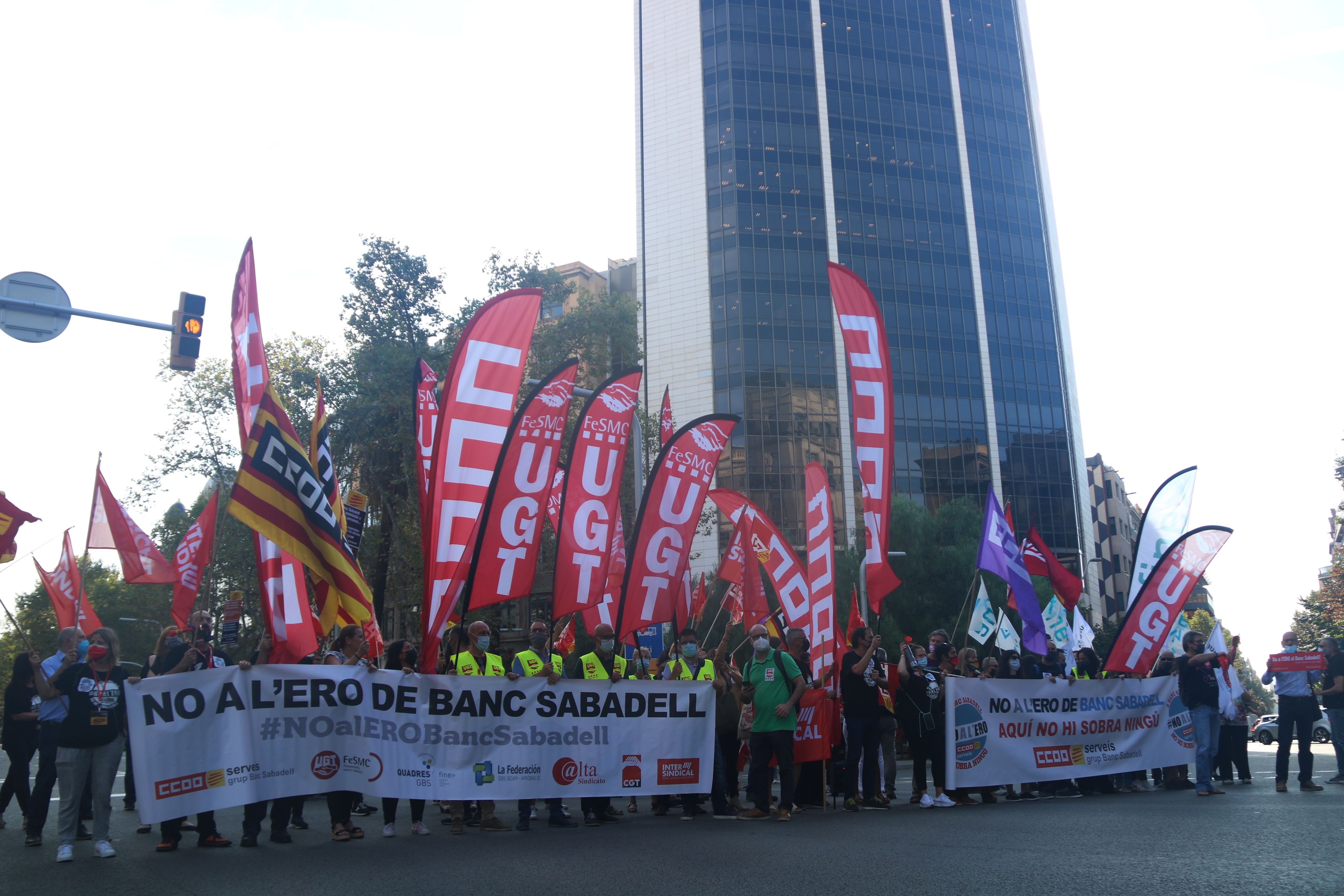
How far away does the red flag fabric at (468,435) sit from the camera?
9.55 m

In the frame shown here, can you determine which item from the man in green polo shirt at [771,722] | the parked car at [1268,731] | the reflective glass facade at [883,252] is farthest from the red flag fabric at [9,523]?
the reflective glass facade at [883,252]

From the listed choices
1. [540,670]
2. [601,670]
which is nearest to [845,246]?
[601,670]

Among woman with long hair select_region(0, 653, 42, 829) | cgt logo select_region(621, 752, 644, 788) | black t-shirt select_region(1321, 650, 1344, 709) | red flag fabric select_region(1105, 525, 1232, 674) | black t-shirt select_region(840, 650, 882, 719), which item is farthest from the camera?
red flag fabric select_region(1105, 525, 1232, 674)

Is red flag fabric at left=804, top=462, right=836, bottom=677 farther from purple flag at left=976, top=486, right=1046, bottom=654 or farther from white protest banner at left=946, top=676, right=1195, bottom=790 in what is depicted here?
purple flag at left=976, top=486, right=1046, bottom=654

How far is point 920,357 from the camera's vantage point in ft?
226

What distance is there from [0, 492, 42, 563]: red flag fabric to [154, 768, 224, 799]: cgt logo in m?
4.25

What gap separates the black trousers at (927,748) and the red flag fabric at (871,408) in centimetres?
141

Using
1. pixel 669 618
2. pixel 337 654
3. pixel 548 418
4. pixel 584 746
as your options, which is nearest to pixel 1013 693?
pixel 669 618

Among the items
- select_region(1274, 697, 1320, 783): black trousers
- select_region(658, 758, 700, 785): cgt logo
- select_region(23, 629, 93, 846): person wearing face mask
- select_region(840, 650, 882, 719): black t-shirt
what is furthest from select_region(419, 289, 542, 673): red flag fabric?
select_region(1274, 697, 1320, 783): black trousers

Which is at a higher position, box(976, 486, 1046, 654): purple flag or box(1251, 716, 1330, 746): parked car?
box(976, 486, 1046, 654): purple flag

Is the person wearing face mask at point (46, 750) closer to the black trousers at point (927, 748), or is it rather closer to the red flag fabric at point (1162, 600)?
the black trousers at point (927, 748)

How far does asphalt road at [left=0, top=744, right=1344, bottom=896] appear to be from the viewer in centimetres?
585

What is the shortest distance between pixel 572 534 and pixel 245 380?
3.96 m

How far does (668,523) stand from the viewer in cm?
1206
